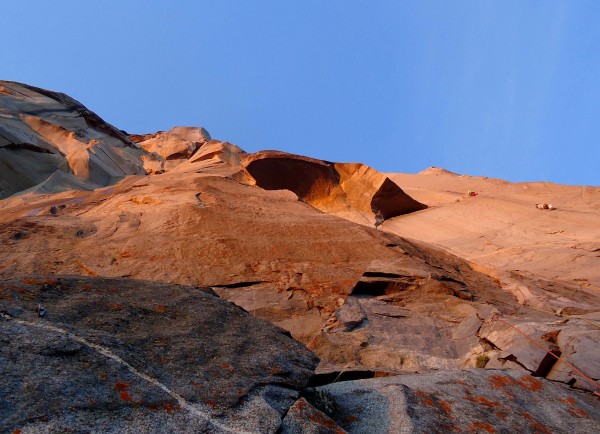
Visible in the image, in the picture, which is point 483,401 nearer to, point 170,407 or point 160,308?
point 170,407

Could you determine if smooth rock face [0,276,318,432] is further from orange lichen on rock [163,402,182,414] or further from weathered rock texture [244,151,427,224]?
weathered rock texture [244,151,427,224]

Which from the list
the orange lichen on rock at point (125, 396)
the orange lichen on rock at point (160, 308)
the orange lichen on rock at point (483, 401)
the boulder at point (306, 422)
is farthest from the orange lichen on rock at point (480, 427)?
the orange lichen on rock at point (160, 308)

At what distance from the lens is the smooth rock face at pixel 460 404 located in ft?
13.0

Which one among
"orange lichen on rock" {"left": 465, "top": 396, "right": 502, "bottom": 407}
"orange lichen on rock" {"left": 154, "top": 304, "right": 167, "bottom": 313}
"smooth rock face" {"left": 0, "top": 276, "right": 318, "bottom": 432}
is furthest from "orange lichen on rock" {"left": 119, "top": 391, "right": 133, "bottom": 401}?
"orange lichen on rock" {"left": 465, "top": 396, "right": 502, "bottom": 407}

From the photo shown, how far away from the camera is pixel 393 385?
444 centimetres

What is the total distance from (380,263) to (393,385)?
3.83 meters

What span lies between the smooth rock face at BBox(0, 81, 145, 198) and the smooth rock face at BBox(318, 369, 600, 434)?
10.6m

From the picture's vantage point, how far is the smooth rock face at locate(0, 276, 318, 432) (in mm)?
3146

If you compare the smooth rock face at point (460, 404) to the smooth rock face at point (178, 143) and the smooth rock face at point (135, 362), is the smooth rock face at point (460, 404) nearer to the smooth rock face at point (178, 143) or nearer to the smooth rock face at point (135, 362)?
the smooth rock face at point (135, 362)

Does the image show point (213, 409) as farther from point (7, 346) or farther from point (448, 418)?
point (448, 418)

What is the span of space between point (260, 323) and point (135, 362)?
1.36 m

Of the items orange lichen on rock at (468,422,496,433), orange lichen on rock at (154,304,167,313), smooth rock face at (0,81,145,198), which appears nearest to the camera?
orange lichen on rock at (468,422,496,433)

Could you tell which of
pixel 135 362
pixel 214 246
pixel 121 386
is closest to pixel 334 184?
pixel 214 246

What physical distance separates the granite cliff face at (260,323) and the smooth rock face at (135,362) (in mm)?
12
